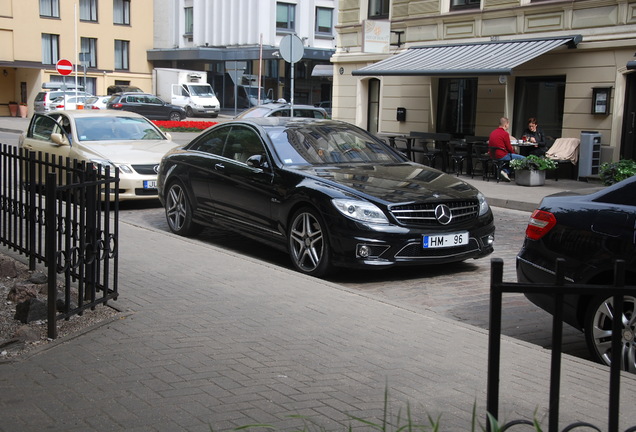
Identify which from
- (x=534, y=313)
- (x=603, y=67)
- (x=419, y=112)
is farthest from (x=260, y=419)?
(x=419, y=112)

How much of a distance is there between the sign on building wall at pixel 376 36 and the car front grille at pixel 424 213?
16.4 meters

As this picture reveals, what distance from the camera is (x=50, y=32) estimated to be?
194 ft

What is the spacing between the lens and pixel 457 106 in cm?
2295

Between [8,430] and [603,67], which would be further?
[603,67]

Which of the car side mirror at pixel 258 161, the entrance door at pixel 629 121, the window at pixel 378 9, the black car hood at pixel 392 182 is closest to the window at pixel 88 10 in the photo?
the window at pixel 378 9

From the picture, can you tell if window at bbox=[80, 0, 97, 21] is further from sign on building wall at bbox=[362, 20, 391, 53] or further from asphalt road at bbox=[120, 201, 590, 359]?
asphalt road at bbox=[120, 201, 590, 359]

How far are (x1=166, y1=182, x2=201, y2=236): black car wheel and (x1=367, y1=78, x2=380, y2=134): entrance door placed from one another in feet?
52.5

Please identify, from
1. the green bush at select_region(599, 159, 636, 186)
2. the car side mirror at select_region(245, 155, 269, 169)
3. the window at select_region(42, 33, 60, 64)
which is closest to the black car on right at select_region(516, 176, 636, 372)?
the car side mirror at select_region(245, 155, 269, 169)

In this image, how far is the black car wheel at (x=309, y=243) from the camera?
26.8 feet

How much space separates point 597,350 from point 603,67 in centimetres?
1471

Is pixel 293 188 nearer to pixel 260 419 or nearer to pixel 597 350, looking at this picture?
pixel 597 350

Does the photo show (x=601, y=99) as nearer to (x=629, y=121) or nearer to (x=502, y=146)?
(x=629, y=121)

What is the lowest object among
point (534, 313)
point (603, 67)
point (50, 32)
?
point (534, 313)

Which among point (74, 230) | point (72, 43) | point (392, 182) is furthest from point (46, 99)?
point (74, 230)
